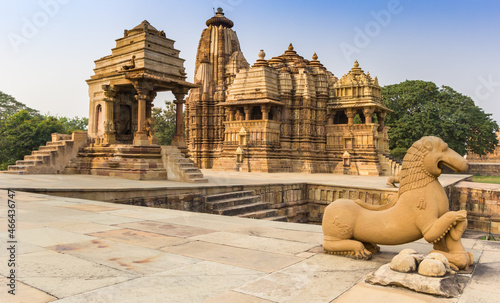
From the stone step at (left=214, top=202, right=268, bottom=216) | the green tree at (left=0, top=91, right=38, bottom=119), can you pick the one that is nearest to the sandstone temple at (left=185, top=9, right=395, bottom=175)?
the stone step at (left=214, top=202, right=268, bottom=216)

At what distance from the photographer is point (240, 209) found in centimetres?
1015

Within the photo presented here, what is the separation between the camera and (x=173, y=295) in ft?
9.29

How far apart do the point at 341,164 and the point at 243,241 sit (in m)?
22.1

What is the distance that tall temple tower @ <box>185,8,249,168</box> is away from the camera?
101ft

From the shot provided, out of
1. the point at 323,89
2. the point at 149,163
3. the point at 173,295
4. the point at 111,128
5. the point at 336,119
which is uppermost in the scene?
the point at 323,89

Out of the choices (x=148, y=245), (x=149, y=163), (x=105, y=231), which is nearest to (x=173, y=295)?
(x=148, y=245)

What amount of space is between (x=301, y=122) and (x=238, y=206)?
17045 millimetres

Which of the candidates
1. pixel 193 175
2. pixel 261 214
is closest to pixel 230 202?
pixel 261 214

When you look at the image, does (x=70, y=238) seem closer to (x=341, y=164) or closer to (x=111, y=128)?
(x=111, y=128)

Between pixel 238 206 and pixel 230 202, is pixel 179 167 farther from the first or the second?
pixel 238 206

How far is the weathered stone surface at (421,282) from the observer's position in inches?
115

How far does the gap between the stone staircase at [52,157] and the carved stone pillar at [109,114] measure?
1276 mm

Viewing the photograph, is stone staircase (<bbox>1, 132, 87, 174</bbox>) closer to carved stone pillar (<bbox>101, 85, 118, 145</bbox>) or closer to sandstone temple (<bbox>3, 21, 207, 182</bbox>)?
sandstone temple (<bbox>3, 21, 207, 182</bbox>)

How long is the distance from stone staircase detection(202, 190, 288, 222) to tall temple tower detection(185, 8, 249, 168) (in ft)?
61.9
